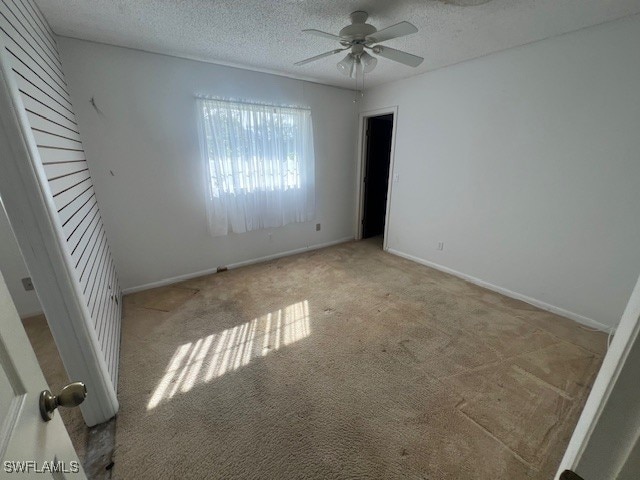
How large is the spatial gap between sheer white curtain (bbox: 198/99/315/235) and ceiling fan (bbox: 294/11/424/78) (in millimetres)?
1318

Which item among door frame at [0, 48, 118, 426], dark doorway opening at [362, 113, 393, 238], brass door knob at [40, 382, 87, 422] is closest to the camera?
brass door knob at [40, 382, 87, 422]

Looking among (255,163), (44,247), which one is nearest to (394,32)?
(255,163)

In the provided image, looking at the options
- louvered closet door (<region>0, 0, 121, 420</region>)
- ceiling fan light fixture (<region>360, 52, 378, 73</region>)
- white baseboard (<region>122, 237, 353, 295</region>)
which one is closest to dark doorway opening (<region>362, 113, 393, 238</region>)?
white baseboard (<region>122, 237, 353, 295</region>)

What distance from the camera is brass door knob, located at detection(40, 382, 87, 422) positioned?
1.99 feet

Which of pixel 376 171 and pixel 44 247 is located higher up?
pixel 376 171

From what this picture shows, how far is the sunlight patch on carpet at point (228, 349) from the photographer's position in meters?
1.74

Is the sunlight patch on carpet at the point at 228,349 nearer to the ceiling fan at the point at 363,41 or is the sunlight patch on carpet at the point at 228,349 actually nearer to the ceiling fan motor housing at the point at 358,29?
the ceiling fan at the point at 363,41

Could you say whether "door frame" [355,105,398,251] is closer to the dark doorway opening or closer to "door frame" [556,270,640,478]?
the dark doorway opening

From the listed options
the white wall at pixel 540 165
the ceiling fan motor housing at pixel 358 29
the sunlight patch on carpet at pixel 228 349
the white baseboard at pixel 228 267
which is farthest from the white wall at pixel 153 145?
the white wall at pixel 540 165

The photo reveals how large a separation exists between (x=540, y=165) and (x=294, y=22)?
Result: 8.18 ft

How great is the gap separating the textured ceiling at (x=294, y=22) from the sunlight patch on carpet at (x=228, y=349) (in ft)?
7.91

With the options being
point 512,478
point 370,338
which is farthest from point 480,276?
point 512,478

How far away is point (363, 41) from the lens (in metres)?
1.95

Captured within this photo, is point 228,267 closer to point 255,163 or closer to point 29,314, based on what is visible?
point 255,163
